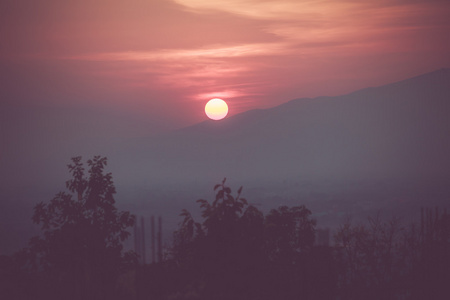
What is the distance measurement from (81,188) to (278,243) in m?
6.30

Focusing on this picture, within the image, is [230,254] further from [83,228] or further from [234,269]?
[83,228]

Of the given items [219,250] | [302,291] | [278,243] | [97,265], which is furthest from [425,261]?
[97,265]

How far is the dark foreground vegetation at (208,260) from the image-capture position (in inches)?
378

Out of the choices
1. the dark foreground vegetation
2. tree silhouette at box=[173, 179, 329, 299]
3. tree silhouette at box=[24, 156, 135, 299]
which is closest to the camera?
tree silhouette at box=[173, 179, 329, 299]

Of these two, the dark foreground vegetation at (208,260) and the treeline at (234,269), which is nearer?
the treeline at (234,269)

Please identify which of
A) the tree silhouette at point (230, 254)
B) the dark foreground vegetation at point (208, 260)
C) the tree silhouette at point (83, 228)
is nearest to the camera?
the tree silhouette at point (230, 254)

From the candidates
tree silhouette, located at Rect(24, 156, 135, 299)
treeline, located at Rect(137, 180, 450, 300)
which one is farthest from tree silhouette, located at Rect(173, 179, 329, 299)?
tree silhouette, located at Rect(24, 156, 135, 299)

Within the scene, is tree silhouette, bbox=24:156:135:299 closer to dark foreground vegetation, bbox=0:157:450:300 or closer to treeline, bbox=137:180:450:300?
dark foreground vegetation, bbox=0:157:450:300

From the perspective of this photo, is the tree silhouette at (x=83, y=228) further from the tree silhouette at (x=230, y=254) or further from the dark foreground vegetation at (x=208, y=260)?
the tree silhouette at (x=230, y=254)

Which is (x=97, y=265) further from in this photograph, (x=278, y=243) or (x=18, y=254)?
(x=278, y=243)

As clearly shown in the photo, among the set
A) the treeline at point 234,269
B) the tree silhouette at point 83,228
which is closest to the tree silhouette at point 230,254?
the treeline at point 234,269

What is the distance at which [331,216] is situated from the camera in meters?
172

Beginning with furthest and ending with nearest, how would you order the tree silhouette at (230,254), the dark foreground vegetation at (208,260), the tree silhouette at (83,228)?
the tree silhouette at (83,228) < the dark foreground vegetation at (208,260) < the tree silhouette at (230,254)

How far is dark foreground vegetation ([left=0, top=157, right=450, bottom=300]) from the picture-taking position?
9594 millimetres
